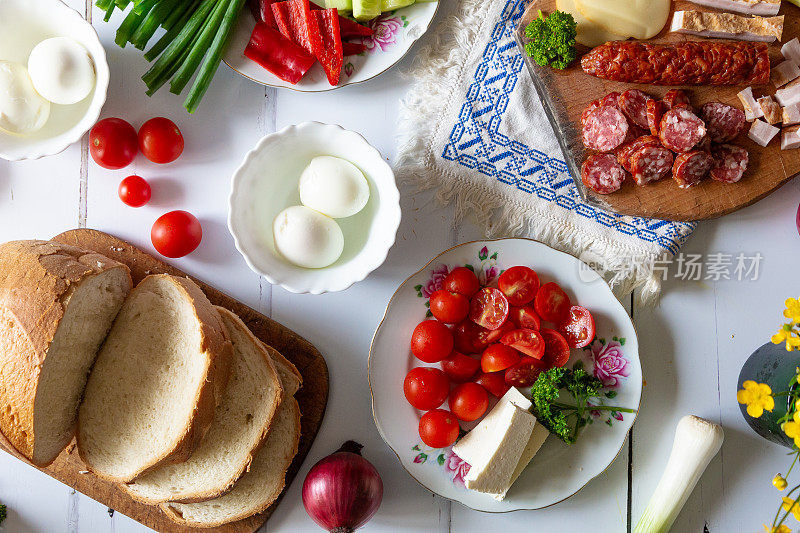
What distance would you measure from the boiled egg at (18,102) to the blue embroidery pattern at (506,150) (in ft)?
4.01

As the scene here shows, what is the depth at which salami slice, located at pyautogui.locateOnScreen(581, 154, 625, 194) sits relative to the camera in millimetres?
1906

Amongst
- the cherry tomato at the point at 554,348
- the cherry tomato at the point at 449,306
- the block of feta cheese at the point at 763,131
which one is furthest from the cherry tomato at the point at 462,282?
the block of feta cheese at the point at 763,131

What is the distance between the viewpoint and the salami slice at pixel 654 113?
6.21 ft

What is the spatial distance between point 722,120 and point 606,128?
346 mm

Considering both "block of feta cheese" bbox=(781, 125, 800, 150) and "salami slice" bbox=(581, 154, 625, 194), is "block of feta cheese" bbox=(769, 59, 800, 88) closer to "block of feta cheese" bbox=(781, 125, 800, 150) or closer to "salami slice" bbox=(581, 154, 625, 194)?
"block of feta cheese" bbox=(781, 125, 800, 150)

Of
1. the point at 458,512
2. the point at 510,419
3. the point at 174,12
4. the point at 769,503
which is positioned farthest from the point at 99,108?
the point at 769,503

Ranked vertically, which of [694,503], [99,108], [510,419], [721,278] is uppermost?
[99,108]

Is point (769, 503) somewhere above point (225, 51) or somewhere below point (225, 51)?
below

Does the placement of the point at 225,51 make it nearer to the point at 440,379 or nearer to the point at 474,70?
the point at 474,70

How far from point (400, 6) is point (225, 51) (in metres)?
0.54

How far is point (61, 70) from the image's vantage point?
1.89 metres

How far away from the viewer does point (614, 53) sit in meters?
1.88

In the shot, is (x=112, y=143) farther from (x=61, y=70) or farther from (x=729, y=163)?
(x=729, y=163)

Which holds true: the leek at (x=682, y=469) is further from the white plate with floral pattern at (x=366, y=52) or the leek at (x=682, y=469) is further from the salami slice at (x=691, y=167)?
the white plate with floral pattern at (x=366, y=52)
